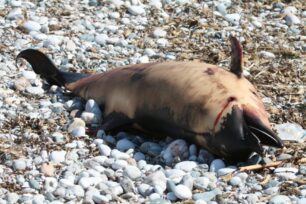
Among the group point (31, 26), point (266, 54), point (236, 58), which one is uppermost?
point (236, 58)

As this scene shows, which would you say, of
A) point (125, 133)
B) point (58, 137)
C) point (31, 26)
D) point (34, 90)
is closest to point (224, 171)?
point (125, 133)

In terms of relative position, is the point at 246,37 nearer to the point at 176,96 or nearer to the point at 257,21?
the point at 257,21

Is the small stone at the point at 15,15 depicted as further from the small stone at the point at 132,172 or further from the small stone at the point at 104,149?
the small stone at the point at 132,172

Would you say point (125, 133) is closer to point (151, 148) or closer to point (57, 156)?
point (151, 148)

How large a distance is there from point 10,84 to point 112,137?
108 cm

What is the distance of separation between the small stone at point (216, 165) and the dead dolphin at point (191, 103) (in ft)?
0.14

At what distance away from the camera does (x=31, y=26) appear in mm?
7598

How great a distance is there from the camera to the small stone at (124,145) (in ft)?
18.4

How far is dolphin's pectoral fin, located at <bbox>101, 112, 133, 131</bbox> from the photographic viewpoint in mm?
5816

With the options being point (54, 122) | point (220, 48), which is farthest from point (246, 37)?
→ point (54, 122)

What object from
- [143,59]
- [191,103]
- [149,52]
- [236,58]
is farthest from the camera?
[149,52]

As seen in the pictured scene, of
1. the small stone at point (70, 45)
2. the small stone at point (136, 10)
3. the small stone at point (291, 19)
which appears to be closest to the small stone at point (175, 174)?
the small stone at point (70, 45)

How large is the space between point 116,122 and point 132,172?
75 cm

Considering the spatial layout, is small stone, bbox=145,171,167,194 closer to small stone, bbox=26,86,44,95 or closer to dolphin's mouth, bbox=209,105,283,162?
dolphin's mouth, bbox=209,105,283,162
